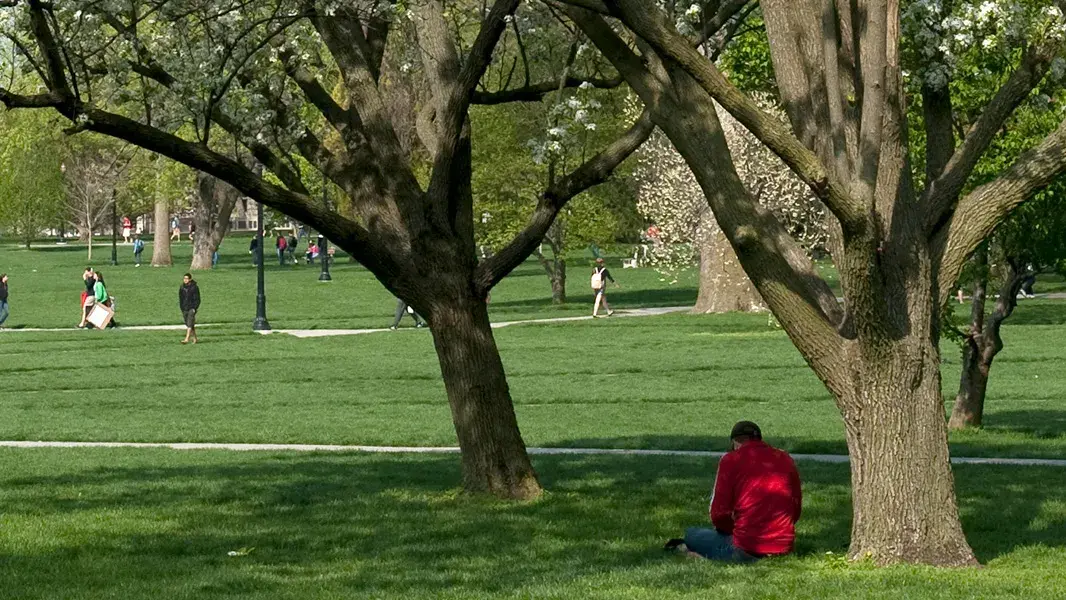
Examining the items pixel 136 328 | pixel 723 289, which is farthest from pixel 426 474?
pixel 723 289

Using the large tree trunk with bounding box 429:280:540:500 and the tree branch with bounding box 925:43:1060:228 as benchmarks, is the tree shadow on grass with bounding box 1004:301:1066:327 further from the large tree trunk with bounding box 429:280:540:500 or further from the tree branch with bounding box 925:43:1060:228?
the tree branch with bounding box 925:43:1060:228

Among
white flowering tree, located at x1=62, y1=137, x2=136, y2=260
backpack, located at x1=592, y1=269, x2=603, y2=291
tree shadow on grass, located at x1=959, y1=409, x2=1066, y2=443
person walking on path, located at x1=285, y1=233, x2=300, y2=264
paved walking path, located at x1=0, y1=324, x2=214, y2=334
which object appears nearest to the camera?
tree shadow on grass, located at x1=959, y1=409, x2=1066, y2=443

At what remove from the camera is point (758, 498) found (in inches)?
413

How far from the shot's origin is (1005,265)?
23.2 m

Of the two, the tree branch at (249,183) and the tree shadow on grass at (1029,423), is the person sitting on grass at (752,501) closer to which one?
the tree branch at (249,183)

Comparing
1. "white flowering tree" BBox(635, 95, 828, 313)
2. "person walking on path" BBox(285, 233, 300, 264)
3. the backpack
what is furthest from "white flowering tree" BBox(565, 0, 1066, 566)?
"person walking on path" BBox(285, 233, 300, 264)

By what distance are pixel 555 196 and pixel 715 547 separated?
13.9 feet

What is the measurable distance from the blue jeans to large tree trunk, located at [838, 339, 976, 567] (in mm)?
872

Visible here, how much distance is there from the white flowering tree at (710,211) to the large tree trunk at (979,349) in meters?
16.6

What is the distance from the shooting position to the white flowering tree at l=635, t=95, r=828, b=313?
40938 mm

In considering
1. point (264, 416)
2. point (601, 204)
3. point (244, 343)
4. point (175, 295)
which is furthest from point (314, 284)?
point (264, 416)

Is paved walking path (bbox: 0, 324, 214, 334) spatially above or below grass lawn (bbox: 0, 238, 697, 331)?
below

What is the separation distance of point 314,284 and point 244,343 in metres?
27.1

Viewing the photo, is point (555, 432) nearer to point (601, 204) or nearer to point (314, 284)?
point (601, 204)
